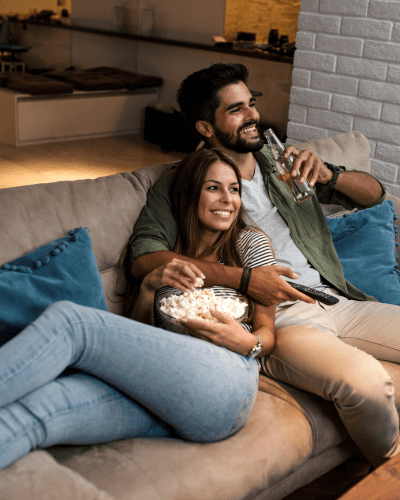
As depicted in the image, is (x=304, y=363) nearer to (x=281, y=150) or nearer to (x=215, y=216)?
(x=215, y=216)

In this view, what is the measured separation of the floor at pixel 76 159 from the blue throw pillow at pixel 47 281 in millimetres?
3066

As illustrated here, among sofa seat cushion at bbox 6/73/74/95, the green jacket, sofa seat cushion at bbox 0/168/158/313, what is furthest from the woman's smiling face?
sofa seat cushion at bbox 6/73/74/95

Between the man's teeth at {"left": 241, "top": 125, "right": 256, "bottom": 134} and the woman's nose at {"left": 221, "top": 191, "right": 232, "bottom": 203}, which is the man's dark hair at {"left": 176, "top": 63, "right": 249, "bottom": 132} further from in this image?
the woman's nose at {"left": 221, "top": 191, "right": 232, "bottom": 203}

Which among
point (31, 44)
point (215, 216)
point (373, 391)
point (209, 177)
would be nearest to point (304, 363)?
point (373, 391)

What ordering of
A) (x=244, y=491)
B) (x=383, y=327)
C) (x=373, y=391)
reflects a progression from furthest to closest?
(x=383, y=327) → (x=373, y=391) → (x=244, y=491)

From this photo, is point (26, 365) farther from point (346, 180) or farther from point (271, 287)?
point (346, 180)

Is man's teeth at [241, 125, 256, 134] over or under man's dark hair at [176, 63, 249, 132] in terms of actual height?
under

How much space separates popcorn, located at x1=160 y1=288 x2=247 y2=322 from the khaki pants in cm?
19

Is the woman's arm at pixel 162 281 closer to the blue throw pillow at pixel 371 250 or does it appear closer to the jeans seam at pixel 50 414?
the jeans seam at pixel 50 414

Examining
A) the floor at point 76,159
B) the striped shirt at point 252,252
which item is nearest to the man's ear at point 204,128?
the striped shirt at point 252,252

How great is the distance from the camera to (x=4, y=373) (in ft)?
3.40

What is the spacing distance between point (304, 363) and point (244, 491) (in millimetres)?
369

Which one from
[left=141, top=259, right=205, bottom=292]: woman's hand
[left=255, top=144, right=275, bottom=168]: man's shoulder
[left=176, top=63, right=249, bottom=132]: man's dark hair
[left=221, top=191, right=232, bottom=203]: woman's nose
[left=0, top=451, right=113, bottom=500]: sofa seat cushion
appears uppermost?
[left=176, top=63, right=249, bottom=132]: man's dark hair

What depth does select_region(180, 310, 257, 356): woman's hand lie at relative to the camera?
4.33 feet
